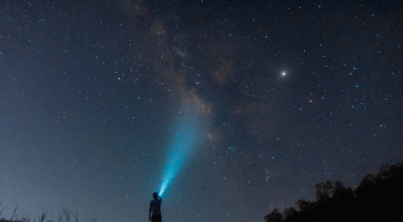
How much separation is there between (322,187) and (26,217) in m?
25.5

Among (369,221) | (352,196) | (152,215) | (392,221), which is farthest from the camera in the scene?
(352,196)

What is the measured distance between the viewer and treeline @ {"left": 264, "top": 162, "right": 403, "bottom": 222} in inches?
451

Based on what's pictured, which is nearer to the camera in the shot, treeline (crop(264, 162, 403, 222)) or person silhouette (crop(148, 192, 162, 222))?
person silhouette (crop(148, 192, 162, 222))

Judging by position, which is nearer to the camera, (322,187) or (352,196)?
(352,196)

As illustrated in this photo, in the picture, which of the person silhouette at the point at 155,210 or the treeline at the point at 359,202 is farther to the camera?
the treeline at the point at 359,202

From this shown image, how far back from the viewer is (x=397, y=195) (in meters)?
12.9

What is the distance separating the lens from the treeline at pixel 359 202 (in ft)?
37.6

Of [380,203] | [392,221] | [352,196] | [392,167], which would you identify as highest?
[392,167]

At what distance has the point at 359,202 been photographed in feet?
50.6

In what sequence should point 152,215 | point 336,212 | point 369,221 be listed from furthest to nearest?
point 336,212 → point 369,221 → point 152,215

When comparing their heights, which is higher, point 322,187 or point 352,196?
point 322,187

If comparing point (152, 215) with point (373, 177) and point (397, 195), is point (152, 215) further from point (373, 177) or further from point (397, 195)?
point (373, 177)

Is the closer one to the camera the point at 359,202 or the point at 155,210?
the point at 155,210

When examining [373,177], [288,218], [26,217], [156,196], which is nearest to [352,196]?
[373,177]
